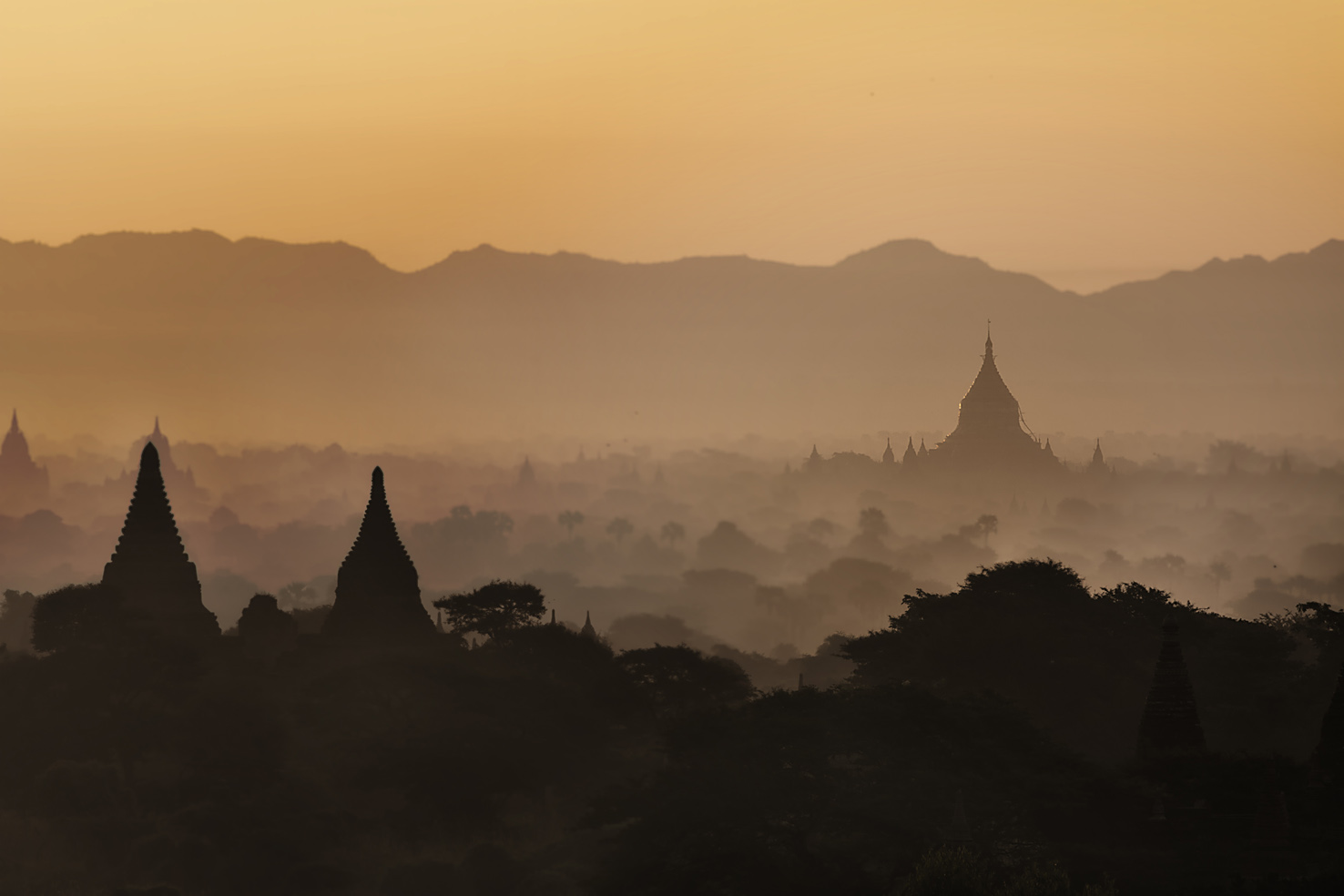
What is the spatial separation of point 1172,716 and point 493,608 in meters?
42.4

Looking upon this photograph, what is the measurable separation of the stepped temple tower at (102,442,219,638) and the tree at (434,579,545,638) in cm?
1271

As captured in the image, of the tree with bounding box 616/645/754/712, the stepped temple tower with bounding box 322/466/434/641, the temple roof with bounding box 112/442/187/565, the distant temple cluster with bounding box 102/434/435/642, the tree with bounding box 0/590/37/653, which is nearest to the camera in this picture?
the stepped temple tower with bounding box 322/466/434/641

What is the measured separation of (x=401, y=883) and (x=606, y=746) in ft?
47.9

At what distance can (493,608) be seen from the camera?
9181cm

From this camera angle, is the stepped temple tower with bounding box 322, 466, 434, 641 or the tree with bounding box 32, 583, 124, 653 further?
Answer: the stepped temple tower with bounding box 322, 466, 434, 641

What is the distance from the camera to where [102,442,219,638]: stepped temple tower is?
82.5m

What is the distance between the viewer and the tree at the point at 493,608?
91188 mm

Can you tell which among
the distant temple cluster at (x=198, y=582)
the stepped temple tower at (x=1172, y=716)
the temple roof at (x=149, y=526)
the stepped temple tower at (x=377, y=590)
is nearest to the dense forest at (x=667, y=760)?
the stepped temple tower at (x=1172, y=716)

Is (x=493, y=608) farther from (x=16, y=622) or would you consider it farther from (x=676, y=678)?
(x=16, y=622)

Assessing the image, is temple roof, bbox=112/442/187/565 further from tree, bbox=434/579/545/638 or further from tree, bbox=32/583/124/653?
tree, bbox=434/579/545/638

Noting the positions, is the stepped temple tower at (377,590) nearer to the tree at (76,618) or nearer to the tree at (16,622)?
the tree at (76,618)

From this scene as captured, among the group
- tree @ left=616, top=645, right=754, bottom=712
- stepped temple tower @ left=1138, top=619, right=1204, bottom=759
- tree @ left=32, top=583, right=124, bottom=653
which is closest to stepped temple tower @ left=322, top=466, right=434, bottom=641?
tree @ left=32, top=583, right=124, bottom=653

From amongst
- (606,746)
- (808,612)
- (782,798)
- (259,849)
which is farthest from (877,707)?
(808,612)

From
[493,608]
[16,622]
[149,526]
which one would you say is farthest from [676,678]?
[16,622]
